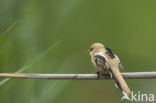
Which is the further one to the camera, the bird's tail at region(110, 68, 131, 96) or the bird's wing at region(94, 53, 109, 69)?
the bird's wing at region(94, 53, 109, 69)

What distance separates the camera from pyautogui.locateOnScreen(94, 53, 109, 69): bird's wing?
2.34m

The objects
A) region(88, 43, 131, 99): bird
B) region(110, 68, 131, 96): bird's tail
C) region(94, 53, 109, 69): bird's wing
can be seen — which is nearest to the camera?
region(110, 68, 131, 96): bird's tail

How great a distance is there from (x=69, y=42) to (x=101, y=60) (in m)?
0.46

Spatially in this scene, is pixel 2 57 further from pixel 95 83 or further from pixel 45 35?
pixel 95 83

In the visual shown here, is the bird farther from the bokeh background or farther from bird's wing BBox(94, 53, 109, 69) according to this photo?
the bokeh background

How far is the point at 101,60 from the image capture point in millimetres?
2387

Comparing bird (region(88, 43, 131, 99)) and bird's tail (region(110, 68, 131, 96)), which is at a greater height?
bird (region(88, 43, 131, 99))

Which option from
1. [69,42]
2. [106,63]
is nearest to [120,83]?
[106,63]

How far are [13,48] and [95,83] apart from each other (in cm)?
80

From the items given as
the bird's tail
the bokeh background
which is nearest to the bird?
the bird's tail

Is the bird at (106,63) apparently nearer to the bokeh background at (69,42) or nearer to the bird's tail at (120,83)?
the bird's tail at (120,83)

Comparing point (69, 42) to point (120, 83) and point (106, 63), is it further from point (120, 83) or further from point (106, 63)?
point (120, 83)

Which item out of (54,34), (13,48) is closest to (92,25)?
(54,34)

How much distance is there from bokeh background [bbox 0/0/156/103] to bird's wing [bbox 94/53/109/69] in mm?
184
